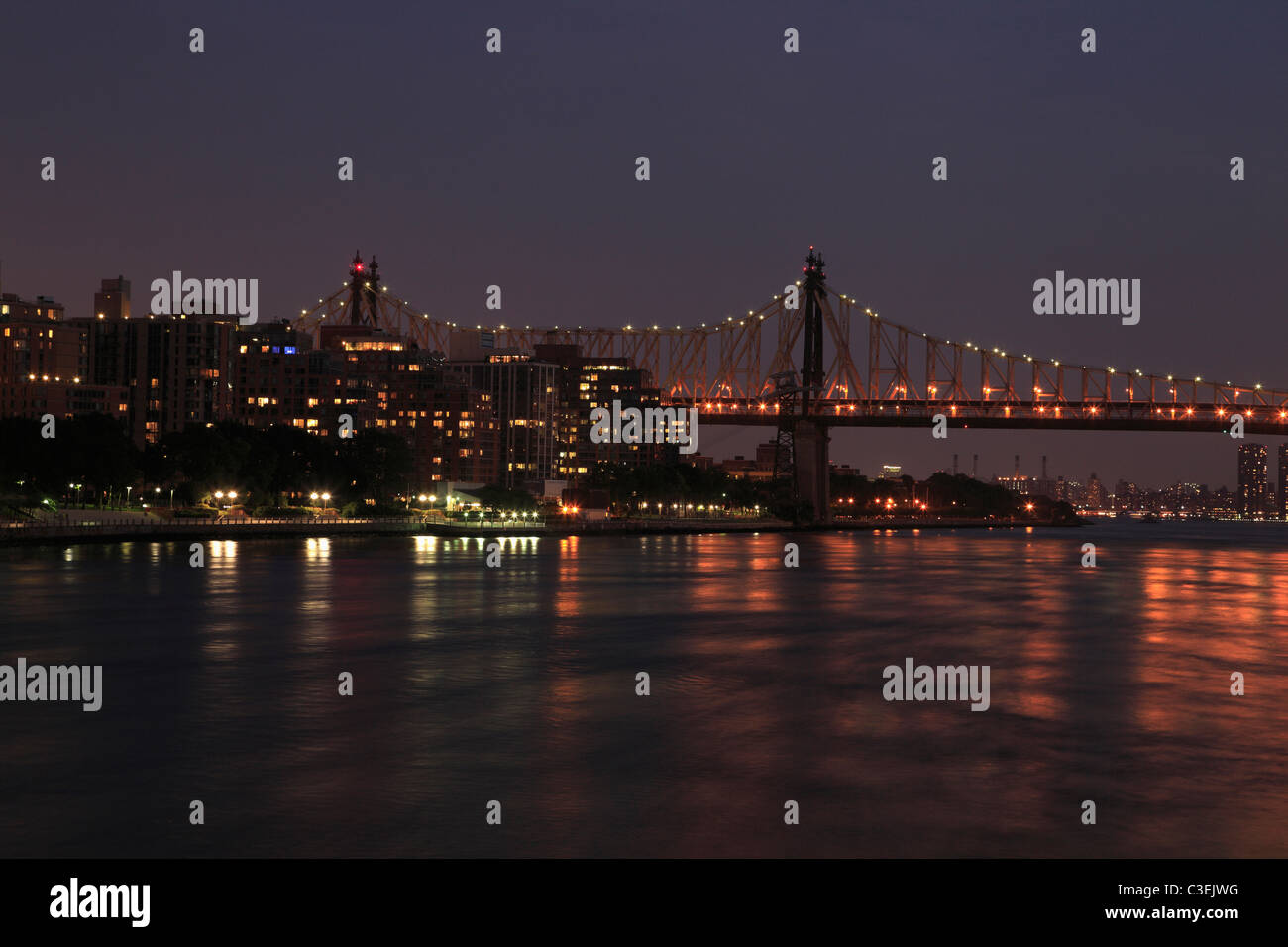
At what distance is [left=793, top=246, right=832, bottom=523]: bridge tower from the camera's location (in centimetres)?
17000

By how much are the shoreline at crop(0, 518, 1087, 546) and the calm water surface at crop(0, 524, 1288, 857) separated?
125ft

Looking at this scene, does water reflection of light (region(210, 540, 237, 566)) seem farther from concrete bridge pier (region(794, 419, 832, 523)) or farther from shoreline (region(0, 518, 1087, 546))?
concrete bridge pier (region(794, 419, 832, 523))

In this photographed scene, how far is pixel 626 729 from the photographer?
86.8ft

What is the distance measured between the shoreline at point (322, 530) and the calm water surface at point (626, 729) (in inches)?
1500

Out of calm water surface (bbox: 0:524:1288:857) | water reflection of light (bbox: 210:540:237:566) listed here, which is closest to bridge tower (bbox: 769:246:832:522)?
water reflection of light (bbox: 210:540:237:566)

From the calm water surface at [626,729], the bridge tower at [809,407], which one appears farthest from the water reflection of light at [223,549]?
the bridge tower at [809,407]

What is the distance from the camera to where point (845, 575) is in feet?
270

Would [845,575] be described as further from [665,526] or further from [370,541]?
[665,526]

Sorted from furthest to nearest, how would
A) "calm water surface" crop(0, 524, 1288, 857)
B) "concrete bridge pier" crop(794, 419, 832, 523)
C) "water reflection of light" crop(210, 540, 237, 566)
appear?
"concrete bridge pier" crop(794, 419, 832, 523) < "water reflection of light" crop(210, 540, 237, 566) < "calm water surface" crop(0, 524, 1288, 857)

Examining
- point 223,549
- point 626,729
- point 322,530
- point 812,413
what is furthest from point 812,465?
point 626,729

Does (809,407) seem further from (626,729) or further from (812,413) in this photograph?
(626,729)

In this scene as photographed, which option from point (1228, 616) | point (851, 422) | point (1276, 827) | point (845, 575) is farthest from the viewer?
point (851, 422)
